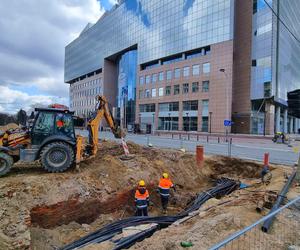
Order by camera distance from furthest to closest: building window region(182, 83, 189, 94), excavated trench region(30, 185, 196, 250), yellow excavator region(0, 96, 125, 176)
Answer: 1. building window region(182, 83, 189, 94)
2. yellow excavator region(0, 96, 125, 176)
3. excavated trench region(30, 185, 196, 250)

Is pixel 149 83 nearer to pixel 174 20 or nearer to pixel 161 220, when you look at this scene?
pixel 174 20

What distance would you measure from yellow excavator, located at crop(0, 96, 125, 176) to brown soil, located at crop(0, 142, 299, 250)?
53cm

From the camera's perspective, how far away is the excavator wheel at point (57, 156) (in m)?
8.86

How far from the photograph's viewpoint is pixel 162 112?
6041 centimetres

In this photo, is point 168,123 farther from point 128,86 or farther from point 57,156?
point 57,156

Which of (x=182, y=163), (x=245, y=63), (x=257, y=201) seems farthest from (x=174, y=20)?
(x=257, y=201)

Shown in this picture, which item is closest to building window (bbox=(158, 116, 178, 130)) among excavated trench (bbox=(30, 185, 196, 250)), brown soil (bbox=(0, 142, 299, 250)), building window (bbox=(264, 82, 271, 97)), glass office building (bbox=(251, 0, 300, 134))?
glass office building (bbox=(251, 0, 300, 134))

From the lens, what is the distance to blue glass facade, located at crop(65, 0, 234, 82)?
163 feet

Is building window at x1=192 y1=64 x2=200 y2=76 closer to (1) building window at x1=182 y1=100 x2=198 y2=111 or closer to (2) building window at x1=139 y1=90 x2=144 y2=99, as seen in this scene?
(1) building window at x1=182 y1=100 x2=198 y2=111

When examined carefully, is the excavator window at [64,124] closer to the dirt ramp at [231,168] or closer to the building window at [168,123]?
the dirt ramp at [231,168]

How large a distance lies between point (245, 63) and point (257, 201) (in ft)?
163

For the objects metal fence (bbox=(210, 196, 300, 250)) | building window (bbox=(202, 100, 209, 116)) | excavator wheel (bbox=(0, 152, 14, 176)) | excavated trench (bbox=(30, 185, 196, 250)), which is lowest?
excavated trench (bbox=(30, 185, 196, 250))

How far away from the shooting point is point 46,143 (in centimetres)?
894

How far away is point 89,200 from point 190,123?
4713 cm
